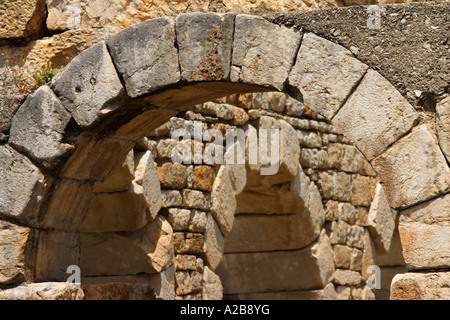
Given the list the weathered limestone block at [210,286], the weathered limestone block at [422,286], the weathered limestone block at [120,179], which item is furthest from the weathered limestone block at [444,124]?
the weathered limestone block at [210,286]

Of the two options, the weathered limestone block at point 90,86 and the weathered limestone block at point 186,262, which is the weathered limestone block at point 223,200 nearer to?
the weathered limestone block at point 186,262

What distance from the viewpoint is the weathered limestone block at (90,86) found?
4.75 meters

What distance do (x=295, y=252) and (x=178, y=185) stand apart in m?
2.19

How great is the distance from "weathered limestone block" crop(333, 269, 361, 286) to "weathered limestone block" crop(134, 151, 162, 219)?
9.49 feet

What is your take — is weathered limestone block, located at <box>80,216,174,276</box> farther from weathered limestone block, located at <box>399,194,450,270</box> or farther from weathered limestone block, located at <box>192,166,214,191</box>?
weathered limestone block, located at <box>399,194,450,270</box>

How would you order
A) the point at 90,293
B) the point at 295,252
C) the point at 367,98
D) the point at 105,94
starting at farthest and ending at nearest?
the point at 295,252, the point at 90,293, the point at 105,94, the point at 367,98

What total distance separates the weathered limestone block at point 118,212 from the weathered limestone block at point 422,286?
2638 millimetres

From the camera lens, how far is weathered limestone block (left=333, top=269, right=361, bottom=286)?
8.84m

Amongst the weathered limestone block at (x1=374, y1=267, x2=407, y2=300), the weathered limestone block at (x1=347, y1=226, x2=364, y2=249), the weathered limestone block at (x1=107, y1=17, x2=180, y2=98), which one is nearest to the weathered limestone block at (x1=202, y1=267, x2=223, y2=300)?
the weathered limestone block at (x1=347, y1=226, x2=364, y2=249)

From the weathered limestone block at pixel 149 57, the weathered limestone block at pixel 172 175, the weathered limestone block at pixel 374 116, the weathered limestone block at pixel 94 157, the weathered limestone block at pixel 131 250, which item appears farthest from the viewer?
the weathered limestone block at pixel 172 175

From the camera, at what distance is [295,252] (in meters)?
8.62

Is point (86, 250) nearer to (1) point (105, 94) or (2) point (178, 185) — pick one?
(2) point (178, 185)

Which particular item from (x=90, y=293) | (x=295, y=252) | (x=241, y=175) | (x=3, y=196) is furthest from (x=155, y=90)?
(x=295, y=252)

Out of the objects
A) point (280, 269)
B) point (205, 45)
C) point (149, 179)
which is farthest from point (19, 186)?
point (280, 269)
